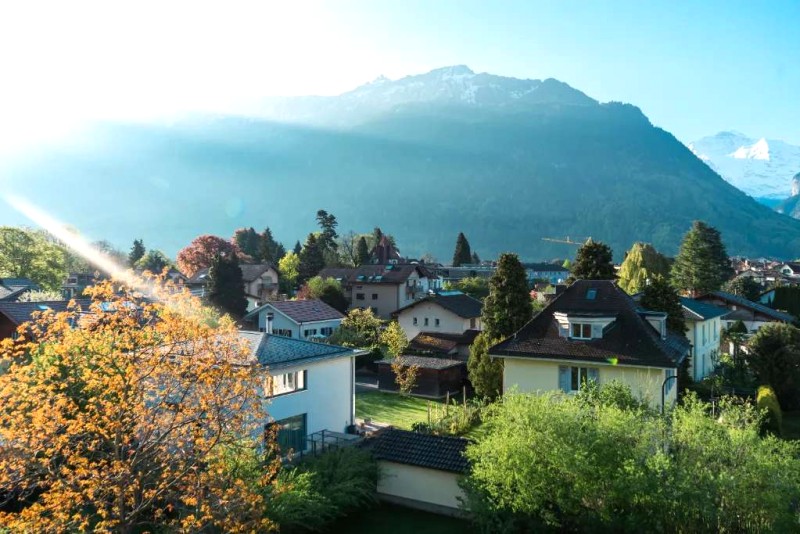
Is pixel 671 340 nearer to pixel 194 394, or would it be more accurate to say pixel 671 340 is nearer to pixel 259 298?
pixel 194 394

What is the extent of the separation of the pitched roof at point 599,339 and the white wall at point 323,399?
752 cm

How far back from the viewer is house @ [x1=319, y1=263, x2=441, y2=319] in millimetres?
73312

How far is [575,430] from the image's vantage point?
16.5 m

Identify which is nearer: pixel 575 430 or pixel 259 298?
pixel 575 430

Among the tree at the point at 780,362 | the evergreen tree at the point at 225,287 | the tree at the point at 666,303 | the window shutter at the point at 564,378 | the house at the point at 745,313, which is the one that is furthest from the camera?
the evergreen tree at the point at 225,287

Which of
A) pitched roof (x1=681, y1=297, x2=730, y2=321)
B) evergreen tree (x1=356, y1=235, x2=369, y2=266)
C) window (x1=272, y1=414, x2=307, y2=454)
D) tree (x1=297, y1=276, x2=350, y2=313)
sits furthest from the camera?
evergreen tree (x1=356, y1=235, x2=369, y2=266)

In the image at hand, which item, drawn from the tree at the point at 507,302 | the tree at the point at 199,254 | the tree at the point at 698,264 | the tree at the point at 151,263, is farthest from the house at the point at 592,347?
the tree at the point at 151,263

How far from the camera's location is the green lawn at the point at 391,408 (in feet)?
111

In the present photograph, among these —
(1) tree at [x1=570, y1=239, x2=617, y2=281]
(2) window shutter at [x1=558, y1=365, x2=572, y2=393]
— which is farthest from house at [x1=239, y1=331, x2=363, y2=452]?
(1) tree at [x1=570, y1=239, x2=617, y2=281]

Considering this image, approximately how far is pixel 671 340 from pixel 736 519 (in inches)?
726

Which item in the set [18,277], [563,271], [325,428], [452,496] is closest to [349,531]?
[452,496]

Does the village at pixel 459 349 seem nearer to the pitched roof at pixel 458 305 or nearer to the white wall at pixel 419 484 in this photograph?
the white wall at pixel 419 484

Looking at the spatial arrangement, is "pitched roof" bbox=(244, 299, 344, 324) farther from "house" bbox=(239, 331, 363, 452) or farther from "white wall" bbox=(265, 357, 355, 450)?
"house" bbox=(239, 331, 363, 452)

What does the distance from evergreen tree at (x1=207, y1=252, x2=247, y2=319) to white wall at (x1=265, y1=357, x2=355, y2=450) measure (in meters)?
38.0
